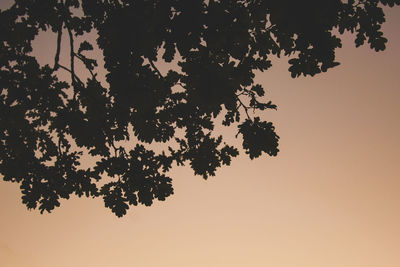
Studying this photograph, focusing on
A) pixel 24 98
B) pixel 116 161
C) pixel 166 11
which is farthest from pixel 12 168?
pixel 166 11

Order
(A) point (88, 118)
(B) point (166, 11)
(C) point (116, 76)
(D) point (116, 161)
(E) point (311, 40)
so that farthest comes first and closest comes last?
(D) point (116, 161) < (A) point (88, 118) < (C) point (116, 76) < (B) point (166, 11) < (E) point (311, 40)

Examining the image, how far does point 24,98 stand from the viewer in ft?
10.1

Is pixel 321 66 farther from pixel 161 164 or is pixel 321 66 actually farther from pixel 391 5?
pixel 161 164

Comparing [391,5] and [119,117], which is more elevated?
[119,117]

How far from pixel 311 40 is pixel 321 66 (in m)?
0.40

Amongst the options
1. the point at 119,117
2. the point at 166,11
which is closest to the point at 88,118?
the point at 119,117

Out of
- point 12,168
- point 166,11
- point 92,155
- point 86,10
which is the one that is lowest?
point 12,168

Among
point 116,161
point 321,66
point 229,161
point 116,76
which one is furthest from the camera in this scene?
point 229,161

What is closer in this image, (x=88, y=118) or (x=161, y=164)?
(x=88, y=118)

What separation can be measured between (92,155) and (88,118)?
545 millimetres

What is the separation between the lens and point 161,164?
3809mm

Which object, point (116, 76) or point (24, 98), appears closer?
point (116, 76)

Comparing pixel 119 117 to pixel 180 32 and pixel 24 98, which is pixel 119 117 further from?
pixel 180 32

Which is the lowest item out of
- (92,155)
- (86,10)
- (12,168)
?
(12,168)
